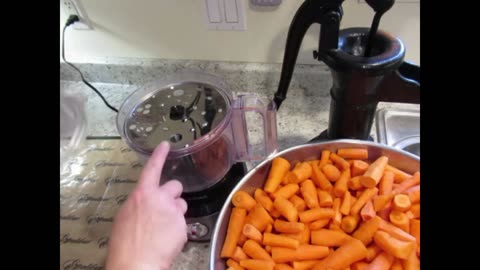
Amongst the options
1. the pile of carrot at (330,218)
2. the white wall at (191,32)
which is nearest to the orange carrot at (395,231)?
the pile of carrot at (330,218)

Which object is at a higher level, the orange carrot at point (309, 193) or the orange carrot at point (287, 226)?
the orange carrot at point (309, 193)

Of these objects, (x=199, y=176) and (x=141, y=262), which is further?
(x=199, y=176)

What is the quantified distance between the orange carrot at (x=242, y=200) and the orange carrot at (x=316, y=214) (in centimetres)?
8

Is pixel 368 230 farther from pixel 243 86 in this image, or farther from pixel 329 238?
pixel 243 86

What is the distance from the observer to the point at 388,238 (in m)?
0.46

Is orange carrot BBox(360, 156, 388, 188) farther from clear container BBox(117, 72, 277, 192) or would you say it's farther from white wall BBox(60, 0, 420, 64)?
white wall BBox(60, 0, 420, 64)

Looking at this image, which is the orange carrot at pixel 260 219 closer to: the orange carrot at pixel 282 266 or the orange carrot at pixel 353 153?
the orange carrot at pixel 282 266

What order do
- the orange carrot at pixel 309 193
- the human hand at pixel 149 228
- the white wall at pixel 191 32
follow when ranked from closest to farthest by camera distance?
the human hand at pixel 149 228 < the orange carrot at pixel 309 193 < the white wall at pixel 191 32

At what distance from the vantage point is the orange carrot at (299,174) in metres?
0.55

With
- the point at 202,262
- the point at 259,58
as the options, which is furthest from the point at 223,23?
the point at 202,262

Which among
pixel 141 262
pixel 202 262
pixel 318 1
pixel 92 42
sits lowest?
pixel 202 262
